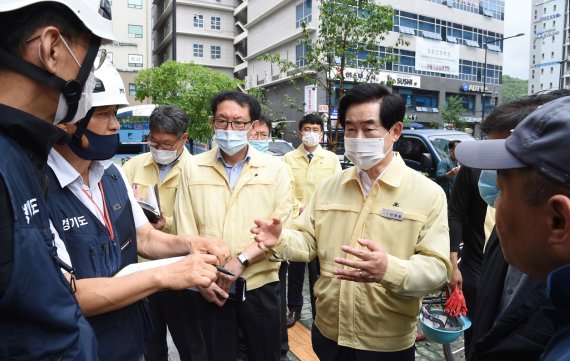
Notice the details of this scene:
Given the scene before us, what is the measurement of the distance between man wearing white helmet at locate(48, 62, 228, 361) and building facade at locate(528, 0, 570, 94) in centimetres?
9189

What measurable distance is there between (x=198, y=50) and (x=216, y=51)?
7.22 feet

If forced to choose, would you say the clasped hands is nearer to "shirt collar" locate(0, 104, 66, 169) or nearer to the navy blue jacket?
the navy blue jacket

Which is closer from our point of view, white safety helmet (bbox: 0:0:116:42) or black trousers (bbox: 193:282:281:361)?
white safety helmet (bbox: 0:0:116:42)

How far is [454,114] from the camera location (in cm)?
3672

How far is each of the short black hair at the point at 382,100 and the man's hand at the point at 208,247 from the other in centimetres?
114

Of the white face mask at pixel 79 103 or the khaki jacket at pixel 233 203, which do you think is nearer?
the white face mask at pixel 79 103

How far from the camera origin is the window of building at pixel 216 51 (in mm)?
47500

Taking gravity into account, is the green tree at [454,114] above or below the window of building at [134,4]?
below

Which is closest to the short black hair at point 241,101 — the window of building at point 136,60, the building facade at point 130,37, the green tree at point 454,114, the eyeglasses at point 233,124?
the eyeglasses at point 233,124

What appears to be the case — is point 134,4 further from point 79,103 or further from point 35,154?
point 35,154

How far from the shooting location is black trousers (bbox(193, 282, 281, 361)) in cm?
281

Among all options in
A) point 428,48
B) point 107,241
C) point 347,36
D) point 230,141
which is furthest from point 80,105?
point 428,48

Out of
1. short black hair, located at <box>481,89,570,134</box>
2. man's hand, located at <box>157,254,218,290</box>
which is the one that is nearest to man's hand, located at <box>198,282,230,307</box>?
man's hand, located at <box>157,254,218,290</box>

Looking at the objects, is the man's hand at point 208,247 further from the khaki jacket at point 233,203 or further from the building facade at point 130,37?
the building facade at point 130,37
